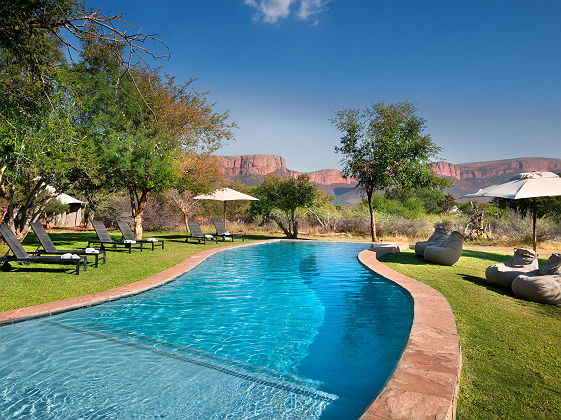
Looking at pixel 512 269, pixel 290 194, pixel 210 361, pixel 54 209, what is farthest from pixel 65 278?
pixel 54 209

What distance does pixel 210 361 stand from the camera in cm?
373

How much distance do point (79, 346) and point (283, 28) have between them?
1786 centimetres

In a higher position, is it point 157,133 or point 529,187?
point 157,133

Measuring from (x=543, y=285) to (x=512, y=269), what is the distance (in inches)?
46.4

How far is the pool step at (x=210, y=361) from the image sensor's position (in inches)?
126

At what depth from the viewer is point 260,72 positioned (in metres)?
22.8

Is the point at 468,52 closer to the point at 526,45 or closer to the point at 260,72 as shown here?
the point at 526,45

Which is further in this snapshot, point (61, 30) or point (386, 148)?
point (386, 148)

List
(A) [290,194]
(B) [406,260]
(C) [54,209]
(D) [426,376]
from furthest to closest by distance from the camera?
(C) [54,209]
(A) [290,194]
(B) [406,260]
(D) [426,376]

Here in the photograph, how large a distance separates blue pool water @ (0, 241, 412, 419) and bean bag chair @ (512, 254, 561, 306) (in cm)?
182

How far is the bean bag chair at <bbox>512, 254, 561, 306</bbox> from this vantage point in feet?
17.0

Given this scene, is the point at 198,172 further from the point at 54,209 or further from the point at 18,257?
the point at 54,209

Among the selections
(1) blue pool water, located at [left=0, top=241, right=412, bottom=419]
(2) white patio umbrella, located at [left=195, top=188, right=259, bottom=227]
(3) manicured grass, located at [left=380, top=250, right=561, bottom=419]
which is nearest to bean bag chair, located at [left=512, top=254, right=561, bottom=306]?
Result: (3) manicured grass, located at [left=380, top=250, right=561, bottom=419]

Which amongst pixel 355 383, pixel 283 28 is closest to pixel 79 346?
pixel 355 383
